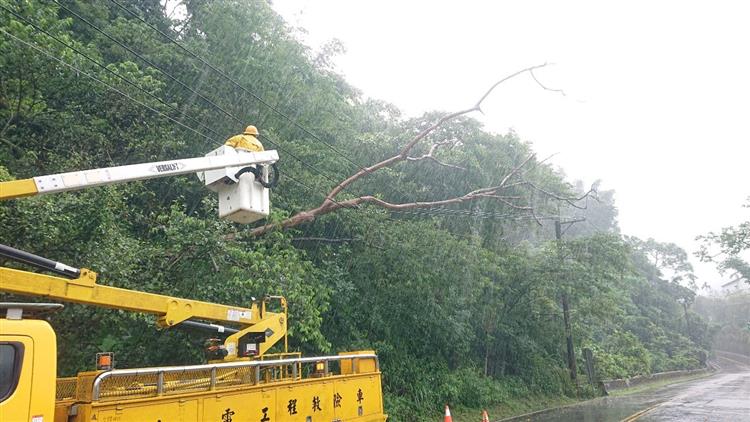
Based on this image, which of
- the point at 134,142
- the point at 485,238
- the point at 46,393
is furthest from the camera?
the point at 485,238

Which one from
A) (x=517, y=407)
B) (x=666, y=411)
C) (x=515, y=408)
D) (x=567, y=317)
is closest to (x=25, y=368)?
(x=666, y=411)

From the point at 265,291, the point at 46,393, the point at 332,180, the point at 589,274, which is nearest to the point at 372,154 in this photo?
the point at 332,180

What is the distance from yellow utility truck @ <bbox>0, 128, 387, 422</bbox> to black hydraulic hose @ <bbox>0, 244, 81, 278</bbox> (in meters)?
0.01

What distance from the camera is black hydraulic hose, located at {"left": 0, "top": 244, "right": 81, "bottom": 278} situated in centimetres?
458

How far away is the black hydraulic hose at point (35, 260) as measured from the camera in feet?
15.0

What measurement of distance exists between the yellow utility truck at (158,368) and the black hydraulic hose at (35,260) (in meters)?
0.01

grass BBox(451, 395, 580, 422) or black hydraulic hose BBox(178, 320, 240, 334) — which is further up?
black hydraulic hose BBox(178, 320, 240, 334)

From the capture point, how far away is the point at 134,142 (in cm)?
1334

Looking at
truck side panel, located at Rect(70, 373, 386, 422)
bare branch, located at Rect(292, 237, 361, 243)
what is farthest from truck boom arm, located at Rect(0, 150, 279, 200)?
bare branch, located at Rect(292, 237, 361, 243)

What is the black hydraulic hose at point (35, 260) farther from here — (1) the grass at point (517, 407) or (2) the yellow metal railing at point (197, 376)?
(1) the grass at point (517, 407)

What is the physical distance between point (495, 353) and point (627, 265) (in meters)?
7.31

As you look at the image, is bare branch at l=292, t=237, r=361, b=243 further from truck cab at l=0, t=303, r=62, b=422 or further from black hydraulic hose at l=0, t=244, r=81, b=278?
truck cab at l=0, t=303, r=62, b=422

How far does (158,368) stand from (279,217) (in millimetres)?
7592

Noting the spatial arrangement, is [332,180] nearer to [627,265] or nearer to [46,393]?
[46,393]
